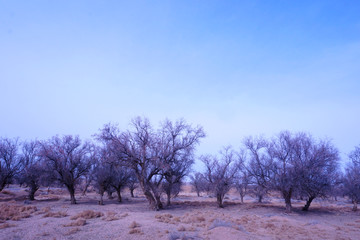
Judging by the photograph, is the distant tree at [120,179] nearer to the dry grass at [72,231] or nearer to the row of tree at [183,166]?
the row of tree at [183,166]

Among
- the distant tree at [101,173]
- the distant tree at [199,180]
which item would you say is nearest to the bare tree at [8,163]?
the distant tree at [101,173]

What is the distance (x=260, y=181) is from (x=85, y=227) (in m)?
18.6

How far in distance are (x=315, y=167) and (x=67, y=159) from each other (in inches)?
1087

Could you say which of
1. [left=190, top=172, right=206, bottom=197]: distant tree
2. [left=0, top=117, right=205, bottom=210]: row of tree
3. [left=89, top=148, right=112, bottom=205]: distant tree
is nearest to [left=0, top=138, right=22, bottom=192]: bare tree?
[left=0, top=117, right=205, bottom=210]: row of tree

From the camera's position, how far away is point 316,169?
22.8m

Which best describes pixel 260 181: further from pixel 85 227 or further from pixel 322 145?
pixel 85 227

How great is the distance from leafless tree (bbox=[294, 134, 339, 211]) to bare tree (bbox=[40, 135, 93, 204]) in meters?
24.7

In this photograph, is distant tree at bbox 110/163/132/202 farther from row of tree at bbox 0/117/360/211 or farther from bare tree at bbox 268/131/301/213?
bare tree at bbox 268/131/301/213

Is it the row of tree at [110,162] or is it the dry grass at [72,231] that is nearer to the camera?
the dry grass at [72,231]

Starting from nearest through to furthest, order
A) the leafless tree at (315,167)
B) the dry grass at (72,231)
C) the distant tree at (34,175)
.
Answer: the dry grass at (72,231) → the leafless tree at (315,167) → the distant tree at (34,175)

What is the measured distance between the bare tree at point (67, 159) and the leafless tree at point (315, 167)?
973 inches

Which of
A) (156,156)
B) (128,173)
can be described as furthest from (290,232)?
(128,173)

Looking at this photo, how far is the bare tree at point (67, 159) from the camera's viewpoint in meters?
27.2

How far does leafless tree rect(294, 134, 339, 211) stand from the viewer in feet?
74.0
